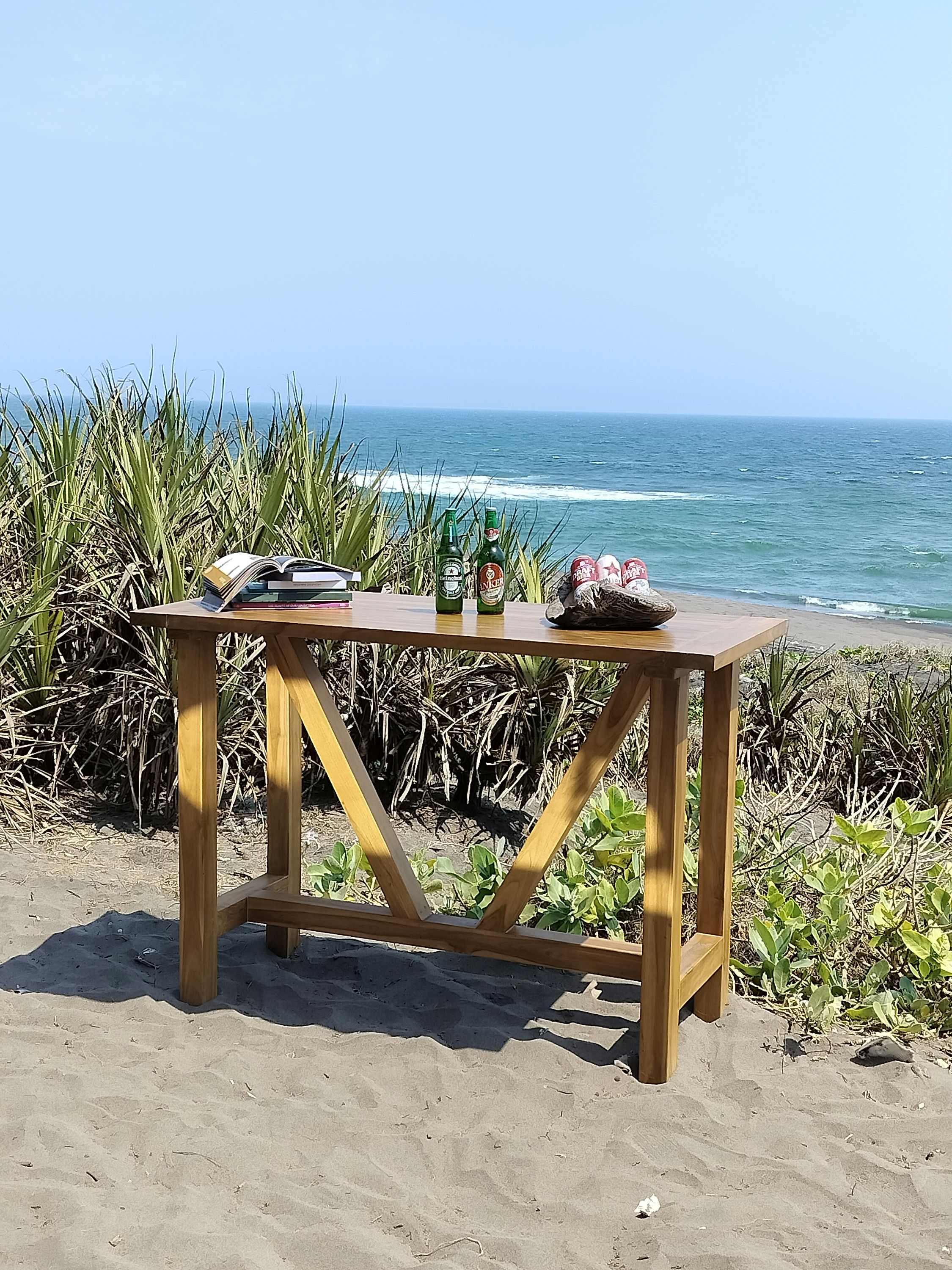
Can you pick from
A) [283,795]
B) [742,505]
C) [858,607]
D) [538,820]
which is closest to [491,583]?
[538,820]

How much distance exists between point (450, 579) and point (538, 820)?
0.73m

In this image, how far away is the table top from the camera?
2.75m

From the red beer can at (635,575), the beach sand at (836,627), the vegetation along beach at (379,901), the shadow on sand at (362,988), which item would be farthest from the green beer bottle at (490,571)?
the beach sand at (836,627)

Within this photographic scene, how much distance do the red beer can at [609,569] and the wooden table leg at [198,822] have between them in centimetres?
108

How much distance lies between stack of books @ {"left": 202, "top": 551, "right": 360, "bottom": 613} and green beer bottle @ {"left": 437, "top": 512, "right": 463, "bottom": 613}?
0.95 ft

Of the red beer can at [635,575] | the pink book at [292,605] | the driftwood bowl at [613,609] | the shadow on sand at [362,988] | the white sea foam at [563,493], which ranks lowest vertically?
the shadow on sand at [362,988]

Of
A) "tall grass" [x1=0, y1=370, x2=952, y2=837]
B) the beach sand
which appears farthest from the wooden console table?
the beach sand

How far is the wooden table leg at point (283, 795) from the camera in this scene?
3615mm

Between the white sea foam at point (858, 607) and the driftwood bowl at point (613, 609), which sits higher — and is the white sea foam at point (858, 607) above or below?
below

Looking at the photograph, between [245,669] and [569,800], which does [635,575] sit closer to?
[569,800]

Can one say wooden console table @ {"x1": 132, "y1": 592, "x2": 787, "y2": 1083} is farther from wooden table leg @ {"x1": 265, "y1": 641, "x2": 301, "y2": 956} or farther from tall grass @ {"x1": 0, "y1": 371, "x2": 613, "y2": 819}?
tall grass @ {"x1": 0, "y1": 371, "x2": 613, "y2": 819}

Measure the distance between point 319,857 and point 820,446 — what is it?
7893 cm

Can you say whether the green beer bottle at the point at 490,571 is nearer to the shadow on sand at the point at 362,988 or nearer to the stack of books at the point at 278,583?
the stack of books at the point at 278,583

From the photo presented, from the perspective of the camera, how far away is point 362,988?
3514 mm
